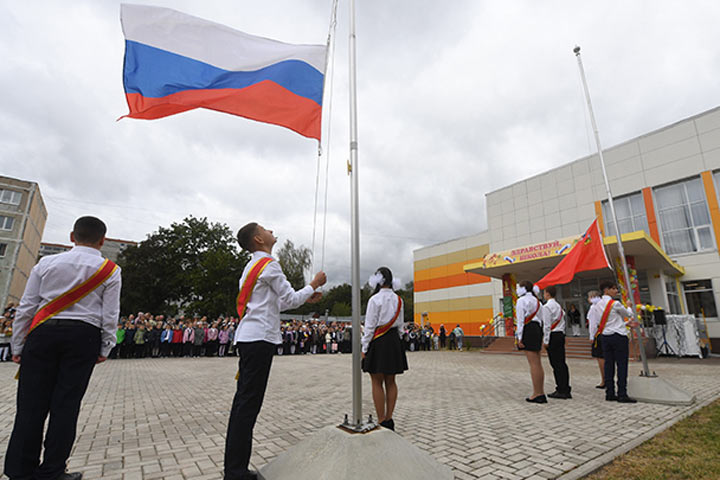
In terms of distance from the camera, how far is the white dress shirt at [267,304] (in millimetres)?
2752

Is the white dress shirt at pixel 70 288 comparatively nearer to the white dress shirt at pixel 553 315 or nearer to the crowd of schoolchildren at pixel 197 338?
the white dress shirt at pixel 553 315

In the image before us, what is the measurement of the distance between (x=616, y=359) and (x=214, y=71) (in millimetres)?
7554

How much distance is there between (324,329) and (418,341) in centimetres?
679

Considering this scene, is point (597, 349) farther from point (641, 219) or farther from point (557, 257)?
point (641, 219)

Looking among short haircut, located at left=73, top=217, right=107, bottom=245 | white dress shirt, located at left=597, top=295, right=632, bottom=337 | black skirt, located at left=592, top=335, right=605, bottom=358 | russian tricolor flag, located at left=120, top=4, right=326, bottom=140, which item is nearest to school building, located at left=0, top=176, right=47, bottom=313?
russian tricolor flag, located at left=120, top=4, right=326, bottom=140

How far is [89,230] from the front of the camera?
2.93 m

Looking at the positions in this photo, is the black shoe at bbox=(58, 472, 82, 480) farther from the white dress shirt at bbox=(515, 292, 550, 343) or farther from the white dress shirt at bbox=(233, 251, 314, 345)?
the white dress shirt at bbox=(515, 292, 550, 343)

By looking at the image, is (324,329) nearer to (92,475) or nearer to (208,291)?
(208,291)

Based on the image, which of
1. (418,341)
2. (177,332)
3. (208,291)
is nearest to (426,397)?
(177,332)

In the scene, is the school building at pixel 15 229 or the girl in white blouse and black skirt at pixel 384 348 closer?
the girl in white blouse and black skirt at pixel 384 348

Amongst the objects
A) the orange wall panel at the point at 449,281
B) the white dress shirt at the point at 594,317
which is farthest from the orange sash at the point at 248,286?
the orange wall panel at the point at 449,281

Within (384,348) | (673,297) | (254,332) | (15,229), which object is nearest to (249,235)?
(254,332)

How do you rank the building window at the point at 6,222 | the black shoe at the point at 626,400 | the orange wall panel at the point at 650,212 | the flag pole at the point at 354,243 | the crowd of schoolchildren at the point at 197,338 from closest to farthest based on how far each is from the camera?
the flag pole at the point at 354,243 → the black shoe at the point at 626,400 → the crowd of schoolchildren at the point at 197,338 → the orange wall panel at the point at 650,212 → the building window at the point at 6,222

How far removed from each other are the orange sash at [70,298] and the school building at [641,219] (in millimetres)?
18107
